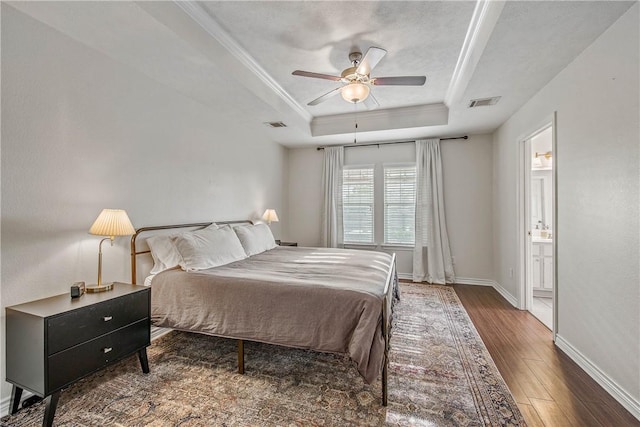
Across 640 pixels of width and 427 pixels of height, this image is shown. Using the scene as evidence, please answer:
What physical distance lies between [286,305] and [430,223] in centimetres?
363

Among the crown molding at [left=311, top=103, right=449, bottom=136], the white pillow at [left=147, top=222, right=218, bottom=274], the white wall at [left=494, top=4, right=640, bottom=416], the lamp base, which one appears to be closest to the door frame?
the white wall at [left=494, top=4, right=640, bottom=416]

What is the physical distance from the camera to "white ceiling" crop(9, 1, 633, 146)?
1951 mm

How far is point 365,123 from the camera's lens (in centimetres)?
459

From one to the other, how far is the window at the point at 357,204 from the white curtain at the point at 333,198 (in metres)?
0.10

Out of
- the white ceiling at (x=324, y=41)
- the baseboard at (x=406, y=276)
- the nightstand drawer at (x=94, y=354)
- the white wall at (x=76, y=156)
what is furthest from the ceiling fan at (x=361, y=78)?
the baseboard at (x=406, y=276)

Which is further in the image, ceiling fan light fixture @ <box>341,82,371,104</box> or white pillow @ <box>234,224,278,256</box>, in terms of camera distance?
white pillow @ <box>234,224,278,256</box>

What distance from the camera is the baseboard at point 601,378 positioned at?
178 centimetres

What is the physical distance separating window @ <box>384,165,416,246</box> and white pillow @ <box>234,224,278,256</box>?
2.36m

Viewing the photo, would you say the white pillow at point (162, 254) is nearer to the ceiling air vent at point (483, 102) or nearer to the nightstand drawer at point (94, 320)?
the nightstand drawer at point (94, 320)

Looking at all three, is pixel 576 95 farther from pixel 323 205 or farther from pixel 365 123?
pixel 323 205

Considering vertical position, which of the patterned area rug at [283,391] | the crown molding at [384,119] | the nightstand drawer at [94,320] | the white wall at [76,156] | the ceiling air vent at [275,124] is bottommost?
the patterned area rug at [283,391]

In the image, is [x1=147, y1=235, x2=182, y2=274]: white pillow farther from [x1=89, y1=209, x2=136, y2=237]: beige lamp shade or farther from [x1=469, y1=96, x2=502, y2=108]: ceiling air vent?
[x1=469, y1=96, x2=502, y2=108]: ceiling air vent

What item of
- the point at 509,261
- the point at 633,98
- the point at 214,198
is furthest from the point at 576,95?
the point at 214,198

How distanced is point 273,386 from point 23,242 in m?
2.01
